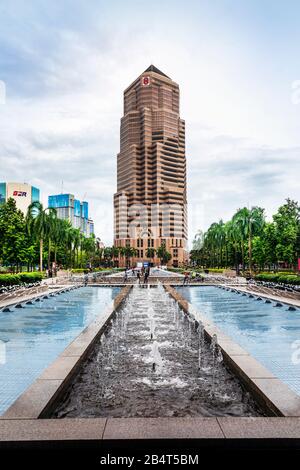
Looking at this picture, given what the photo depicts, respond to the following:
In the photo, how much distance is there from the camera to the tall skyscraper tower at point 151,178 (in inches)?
6900

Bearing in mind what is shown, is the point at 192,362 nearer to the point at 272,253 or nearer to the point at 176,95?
the point at 272,253

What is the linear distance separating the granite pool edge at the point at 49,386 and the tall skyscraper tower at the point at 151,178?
16207 centimetres

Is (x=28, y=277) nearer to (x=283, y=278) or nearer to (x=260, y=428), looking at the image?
(x=283, y=278)

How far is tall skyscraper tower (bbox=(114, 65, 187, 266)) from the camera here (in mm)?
175250

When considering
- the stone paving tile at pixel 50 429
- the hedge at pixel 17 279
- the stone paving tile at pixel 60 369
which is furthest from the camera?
the hedge at pixel 17 279

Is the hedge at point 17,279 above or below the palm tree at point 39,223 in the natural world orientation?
below

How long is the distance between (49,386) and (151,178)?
6782 inches

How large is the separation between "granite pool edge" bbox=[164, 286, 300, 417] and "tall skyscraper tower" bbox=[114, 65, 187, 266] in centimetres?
16267

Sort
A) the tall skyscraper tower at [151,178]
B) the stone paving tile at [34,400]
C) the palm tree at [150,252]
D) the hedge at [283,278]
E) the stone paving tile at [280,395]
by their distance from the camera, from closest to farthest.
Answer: the stone paving tile at [34,400], the stone paving tile at [280,395], the hedge at [283,278], the palm tree at [150,252], the tall skyscraper tower at [151,178]

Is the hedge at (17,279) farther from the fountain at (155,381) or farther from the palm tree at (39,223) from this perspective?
the palm tree at (39,223)

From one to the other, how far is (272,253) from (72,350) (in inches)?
1976

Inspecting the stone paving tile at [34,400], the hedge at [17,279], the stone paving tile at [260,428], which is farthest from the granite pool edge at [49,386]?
the hedge at [17,279]

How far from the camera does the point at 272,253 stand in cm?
5562
